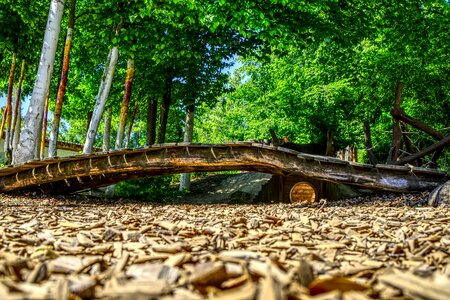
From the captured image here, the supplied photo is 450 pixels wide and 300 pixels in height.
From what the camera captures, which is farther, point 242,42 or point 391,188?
point 242,42

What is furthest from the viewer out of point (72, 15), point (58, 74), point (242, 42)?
point (58, 74)

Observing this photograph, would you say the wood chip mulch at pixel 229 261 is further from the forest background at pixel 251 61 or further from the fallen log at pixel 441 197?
the forest background at pixel 251 61

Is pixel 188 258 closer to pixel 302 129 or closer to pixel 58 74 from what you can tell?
pixel 302 129

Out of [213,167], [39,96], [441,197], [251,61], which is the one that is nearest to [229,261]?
[441,197]

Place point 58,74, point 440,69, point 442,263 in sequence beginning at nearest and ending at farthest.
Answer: point 442,263 → point 440,69 → point 58,74

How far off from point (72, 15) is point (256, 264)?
1148cm

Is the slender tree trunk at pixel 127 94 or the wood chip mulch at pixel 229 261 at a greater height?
the slender tree trunk at pixel 127 94

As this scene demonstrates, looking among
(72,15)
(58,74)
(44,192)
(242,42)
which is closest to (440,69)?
(242,42)

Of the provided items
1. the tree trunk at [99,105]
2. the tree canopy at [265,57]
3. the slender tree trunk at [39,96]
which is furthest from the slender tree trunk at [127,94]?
the slender tree trunk at [39,96]

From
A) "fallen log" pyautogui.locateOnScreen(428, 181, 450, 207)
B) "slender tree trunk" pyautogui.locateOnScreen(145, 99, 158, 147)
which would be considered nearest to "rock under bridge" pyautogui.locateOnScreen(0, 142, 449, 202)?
"fallen log" pyautogui.locateOnScreen(428, 181, 450, 207)

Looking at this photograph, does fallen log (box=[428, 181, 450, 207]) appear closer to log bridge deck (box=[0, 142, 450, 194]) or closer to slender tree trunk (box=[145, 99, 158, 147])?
log bridge deck (box=[0, 142, 450, 194])

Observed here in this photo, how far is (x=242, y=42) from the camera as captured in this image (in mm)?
12523

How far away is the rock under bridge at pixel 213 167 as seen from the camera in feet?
23.0

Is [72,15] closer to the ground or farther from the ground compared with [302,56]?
closer to the ground
